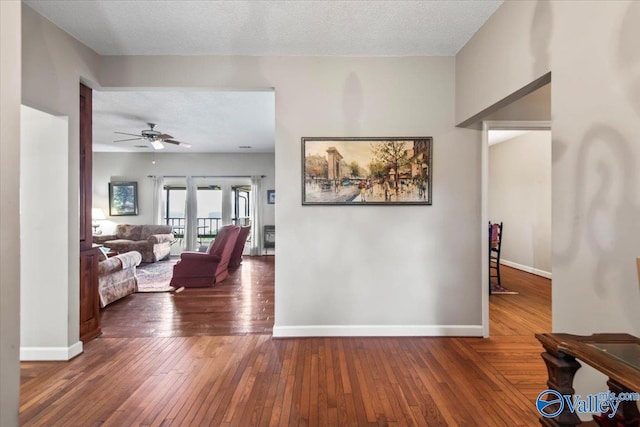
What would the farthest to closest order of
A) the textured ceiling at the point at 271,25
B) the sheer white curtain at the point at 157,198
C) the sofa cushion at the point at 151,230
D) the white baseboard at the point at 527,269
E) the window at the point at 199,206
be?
the window at the point at 199,206 < the sheer white curtain at the point at 157,198 < the sofa cushion at the point at 151,230 < the white baseboard at the point at 527,269 < the textured ceiling at the point at 271,25

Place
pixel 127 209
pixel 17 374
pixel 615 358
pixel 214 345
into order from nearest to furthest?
pixel 615 358 < pixel 17 374 < pixel 214 345 < pixel 127 209

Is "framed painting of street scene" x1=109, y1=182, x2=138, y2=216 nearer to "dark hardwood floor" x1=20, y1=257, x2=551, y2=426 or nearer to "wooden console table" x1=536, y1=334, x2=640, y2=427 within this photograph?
"dark hardwood floor" x1=20, y1=257, x2=551, y2=426

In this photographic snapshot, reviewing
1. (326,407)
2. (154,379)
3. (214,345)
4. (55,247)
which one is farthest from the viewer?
(214,345)

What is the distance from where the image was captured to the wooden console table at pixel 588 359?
89 centimetres

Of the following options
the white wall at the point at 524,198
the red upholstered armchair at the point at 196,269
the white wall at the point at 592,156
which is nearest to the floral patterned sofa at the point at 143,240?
the red upholstered armchair at the point at 196,269

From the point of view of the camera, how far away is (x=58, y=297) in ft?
8.26

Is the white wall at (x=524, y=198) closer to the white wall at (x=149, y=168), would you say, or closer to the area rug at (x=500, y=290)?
the area rug at (x=500, y=290)

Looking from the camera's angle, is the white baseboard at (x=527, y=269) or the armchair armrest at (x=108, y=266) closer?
the armchair armrest at (x=108, y=266)

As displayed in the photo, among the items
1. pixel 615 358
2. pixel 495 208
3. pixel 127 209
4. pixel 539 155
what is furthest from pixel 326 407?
pixel 127 209

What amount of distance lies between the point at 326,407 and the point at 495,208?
21.2 feet

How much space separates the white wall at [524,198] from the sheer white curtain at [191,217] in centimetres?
773

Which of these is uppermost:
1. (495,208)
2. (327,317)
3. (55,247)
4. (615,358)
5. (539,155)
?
(539,155)

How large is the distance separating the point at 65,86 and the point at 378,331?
3.65 meters

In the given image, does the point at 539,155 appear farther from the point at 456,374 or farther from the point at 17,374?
the point at 17,374
